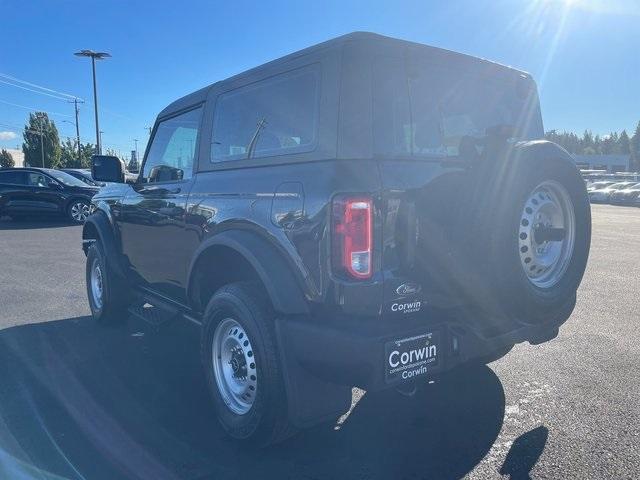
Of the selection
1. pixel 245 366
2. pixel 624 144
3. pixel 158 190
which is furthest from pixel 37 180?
pixel 624 144

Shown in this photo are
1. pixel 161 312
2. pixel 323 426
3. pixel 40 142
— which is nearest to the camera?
pixel 323 426

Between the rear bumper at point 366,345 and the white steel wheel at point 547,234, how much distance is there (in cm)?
38

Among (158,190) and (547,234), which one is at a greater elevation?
(158,190)

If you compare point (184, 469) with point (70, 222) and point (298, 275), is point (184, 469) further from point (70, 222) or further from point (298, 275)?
point (70, 222)

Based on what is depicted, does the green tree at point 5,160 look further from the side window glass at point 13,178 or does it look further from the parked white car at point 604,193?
the parked white car at point 604,193

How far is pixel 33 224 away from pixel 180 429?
14.6 metres

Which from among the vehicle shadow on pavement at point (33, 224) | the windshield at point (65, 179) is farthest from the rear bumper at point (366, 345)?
the windshield at point (65, 179)

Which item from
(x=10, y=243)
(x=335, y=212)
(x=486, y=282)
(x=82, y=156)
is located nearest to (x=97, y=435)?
(x=335, y=212)

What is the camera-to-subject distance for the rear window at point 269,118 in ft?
9.21

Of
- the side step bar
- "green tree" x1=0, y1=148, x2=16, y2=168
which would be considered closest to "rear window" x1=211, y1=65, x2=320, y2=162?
the side step bar

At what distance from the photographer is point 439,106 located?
2984 millimetres

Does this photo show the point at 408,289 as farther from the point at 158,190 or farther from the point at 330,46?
the point at 158,190

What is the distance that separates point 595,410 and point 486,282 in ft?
5.40

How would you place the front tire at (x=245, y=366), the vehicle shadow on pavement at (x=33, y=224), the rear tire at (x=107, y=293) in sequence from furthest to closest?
1. the vehicle shadow on pavement at (x=33, y=224)
2. the rear tire at (x=107, y=293)
3. the front tire at (x=245, y=366)
